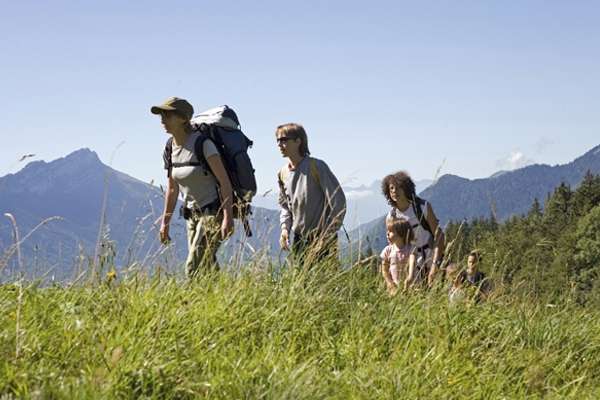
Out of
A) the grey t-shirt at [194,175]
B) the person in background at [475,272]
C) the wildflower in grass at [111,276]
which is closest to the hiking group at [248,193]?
the grey t-shirt at [194,175]

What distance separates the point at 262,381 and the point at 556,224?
91.0 m

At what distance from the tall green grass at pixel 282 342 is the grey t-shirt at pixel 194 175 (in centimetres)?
193

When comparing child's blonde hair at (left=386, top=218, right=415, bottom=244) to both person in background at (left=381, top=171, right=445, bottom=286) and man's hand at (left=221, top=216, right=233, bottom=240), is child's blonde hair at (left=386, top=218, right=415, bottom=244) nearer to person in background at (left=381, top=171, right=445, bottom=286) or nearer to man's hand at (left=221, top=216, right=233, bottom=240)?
person in background at (left=381, top=171, right=445, bottom=286)

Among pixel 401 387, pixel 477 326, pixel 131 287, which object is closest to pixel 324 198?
pixel 477 326

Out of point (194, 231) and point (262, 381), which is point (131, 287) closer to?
point (262, 381)

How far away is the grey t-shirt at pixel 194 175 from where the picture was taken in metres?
7.07

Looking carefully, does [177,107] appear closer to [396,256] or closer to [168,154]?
[168,154]

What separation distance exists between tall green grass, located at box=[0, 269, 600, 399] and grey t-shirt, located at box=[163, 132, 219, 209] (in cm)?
193

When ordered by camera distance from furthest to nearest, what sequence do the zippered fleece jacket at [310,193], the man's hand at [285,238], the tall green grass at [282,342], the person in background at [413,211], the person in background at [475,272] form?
the person in background at [413,211] → the zippered fleece jacket at [310,193] → the man's hand at [285,238] → the person in background at [475,272] → the tall green grass at [282,342]

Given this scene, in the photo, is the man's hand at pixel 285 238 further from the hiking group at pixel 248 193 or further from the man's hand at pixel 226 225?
the man's hand at pixel 226 225

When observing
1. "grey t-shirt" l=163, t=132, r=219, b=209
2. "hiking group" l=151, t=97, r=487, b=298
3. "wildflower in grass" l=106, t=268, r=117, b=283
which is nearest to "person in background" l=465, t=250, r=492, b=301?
"hiking group" l=151, t=97, r=487, b=298

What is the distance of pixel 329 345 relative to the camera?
437 cm

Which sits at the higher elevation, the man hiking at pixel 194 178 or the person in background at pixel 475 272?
the man hiking at pixel 194 178

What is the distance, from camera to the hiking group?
6934mm
